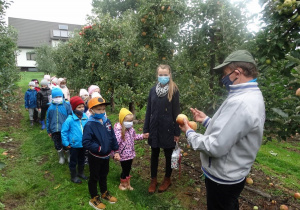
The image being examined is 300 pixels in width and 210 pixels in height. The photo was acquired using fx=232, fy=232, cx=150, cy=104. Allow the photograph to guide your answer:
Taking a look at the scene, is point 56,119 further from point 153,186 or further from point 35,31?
point 35,31

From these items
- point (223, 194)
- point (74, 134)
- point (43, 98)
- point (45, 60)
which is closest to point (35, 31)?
point (45, 60)

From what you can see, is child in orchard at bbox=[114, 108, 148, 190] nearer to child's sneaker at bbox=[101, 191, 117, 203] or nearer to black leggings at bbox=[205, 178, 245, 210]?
child's sneaker at bbox=[101, 191, 117, 203]

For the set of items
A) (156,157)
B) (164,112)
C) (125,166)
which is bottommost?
(125,166)

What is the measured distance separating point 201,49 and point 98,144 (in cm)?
240

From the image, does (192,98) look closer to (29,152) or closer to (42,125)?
(29,152)

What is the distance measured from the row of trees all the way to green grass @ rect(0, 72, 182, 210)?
1.72 m

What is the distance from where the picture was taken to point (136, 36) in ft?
18.0

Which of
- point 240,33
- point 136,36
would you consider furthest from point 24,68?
point 240,33

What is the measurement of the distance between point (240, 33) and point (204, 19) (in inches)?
26.3

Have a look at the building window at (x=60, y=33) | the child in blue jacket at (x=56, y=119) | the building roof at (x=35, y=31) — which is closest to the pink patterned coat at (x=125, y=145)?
the child in blue jacket at (x=56, y=119)

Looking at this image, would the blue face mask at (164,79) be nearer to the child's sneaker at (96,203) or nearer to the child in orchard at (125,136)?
the child in orchard at (125,136)

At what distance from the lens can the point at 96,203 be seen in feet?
11.0

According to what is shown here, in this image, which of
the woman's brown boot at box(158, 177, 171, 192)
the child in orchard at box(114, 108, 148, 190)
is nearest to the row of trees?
the child in orchard at box(114, 108, 148, 190)

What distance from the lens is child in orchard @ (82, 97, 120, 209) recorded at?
3178mm
